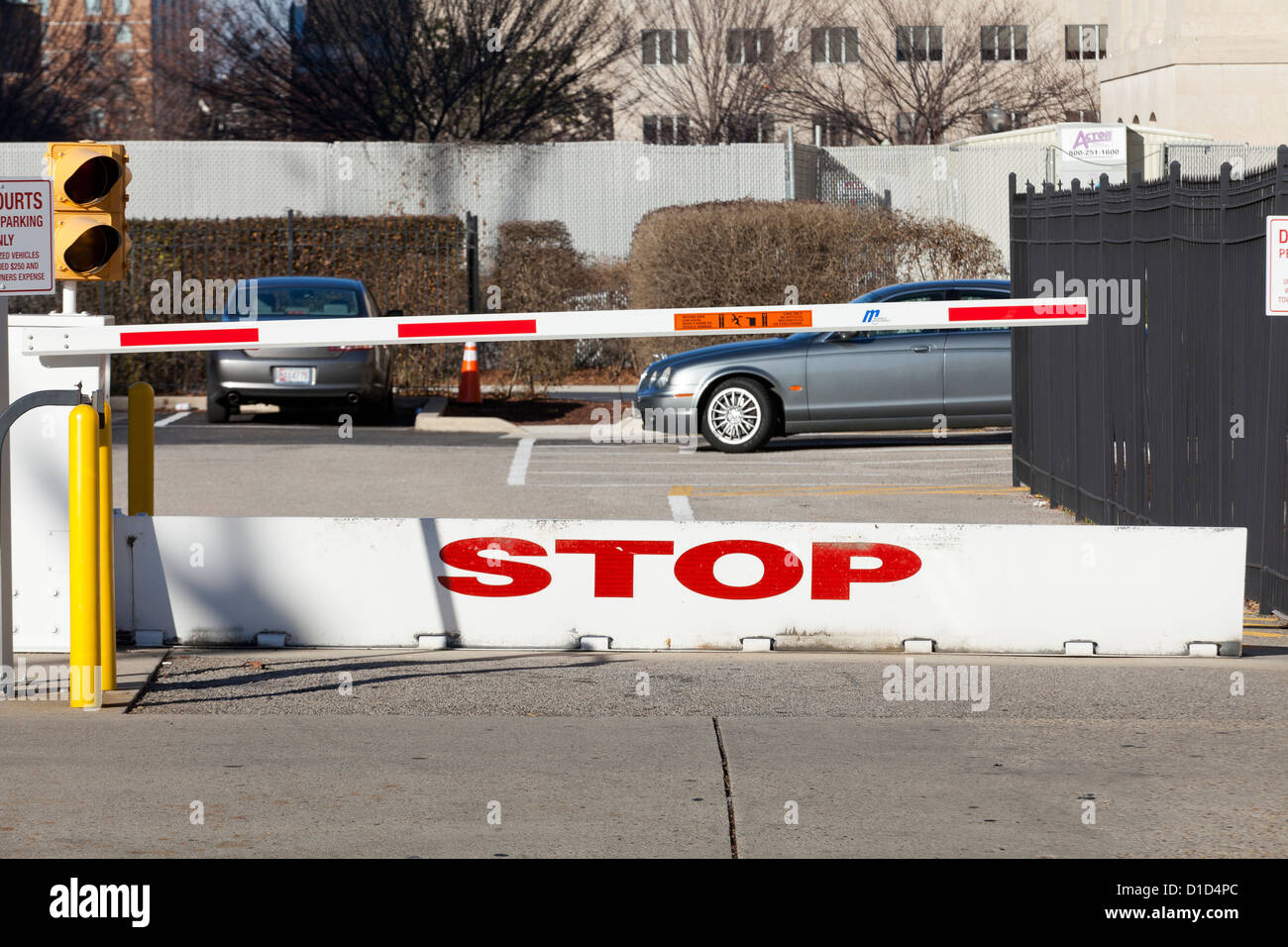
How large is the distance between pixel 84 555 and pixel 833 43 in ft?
152

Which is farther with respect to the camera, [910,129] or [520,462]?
[910,129]

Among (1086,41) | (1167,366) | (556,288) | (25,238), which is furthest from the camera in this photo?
(1086,41)

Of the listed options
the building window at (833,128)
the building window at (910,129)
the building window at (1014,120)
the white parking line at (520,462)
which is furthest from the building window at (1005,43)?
the white parking line at (520,462)

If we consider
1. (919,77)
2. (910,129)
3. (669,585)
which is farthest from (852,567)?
(919,77)

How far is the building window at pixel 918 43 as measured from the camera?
48656 millimetres

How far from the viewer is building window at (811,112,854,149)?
4772cm

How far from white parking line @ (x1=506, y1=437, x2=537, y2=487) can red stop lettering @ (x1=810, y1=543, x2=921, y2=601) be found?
20.3 ft

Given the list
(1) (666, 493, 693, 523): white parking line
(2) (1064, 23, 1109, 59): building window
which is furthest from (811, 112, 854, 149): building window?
(1) (666, 493, 693, 523): white parking line

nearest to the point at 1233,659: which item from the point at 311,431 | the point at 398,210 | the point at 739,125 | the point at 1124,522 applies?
the point at 1124,522

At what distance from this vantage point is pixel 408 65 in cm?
3403

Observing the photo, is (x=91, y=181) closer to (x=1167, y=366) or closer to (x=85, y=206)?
(x=85, y=206)

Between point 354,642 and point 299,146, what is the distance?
72.7 ft

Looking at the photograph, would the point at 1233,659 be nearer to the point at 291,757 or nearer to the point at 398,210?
the point at 291,757

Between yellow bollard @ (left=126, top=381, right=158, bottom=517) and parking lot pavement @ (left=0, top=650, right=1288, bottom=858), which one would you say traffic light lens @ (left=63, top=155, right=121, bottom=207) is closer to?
yellow bollard @ (left=126, top=381, right=158, bottom=517)
